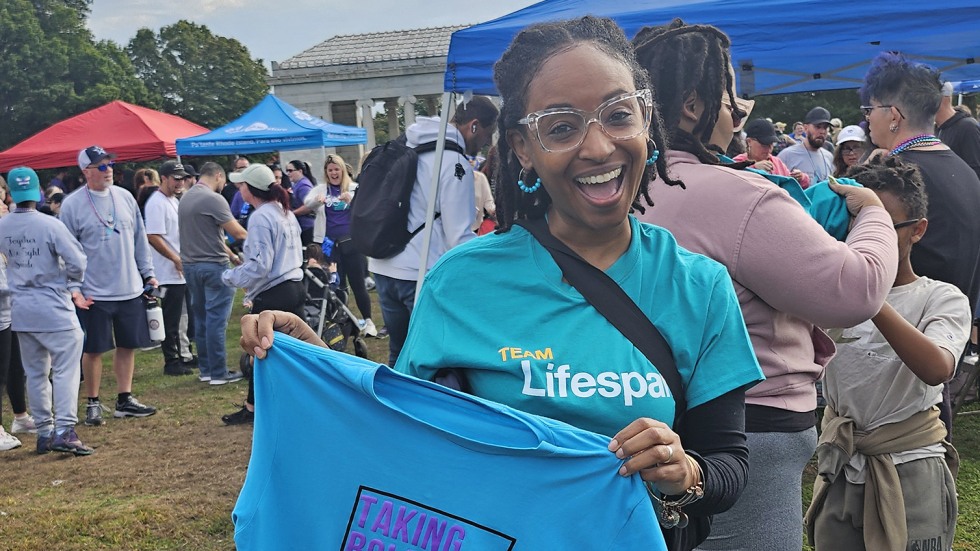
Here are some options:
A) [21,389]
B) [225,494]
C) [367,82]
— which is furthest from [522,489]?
[367,82]

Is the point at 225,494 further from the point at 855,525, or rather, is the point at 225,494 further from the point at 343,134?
the point at 343,134

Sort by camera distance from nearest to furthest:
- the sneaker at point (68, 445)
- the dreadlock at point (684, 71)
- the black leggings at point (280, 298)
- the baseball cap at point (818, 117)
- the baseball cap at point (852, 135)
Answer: the dreadlock at point (684, 71), the sneaker at point (68, 445), the black leggings at point (280, 298), the baseball cap at point (852, 135), the baseball cap at point (818, 117)

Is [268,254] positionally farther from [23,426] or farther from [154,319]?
[23,426]

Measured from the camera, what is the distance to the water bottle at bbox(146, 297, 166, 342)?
8625 mm

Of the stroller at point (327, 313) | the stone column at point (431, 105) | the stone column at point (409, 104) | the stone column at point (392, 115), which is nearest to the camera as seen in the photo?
the stroller at point (327, 313)

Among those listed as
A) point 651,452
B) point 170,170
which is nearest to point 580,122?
point 651,452

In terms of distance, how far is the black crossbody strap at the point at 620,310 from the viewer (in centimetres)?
159

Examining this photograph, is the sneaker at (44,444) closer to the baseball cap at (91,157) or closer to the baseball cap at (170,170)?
the baseball cap at (91,157)

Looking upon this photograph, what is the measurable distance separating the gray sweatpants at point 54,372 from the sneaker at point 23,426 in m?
0.71

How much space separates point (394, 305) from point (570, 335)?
460cm

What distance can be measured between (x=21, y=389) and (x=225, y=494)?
2.94 metres

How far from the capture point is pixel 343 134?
20.7 m

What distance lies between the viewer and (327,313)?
29.5 ft

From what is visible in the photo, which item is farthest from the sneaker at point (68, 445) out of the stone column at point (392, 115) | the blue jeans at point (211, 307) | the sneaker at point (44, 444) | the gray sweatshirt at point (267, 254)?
the stone column at point (392, 115)
